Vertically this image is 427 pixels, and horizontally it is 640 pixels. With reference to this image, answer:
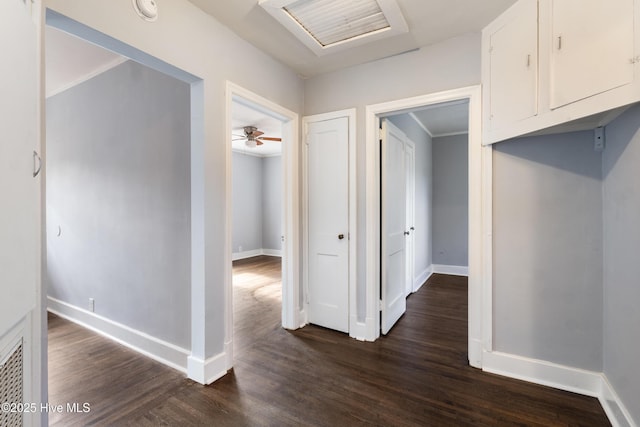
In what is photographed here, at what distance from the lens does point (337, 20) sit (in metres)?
2.04

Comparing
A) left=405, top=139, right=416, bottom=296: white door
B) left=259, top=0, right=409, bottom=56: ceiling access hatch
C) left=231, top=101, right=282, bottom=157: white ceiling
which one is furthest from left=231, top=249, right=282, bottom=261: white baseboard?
left=259, top=0, right=409, bottom=56: ceiling access hatch

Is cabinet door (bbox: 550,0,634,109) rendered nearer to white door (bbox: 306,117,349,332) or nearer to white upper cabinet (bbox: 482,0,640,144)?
white upper cabinet (bbox: 482,0,640,144)

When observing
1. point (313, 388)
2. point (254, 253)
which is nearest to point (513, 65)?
point (313, 388)

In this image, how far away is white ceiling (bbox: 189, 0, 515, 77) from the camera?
1.92m

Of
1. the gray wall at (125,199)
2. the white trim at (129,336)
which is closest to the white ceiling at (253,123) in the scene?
the gray wall at (125,199)

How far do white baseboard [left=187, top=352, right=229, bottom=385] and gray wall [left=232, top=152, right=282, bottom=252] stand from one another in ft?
16.5

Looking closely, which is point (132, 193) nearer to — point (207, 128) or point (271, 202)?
point (207, 128)

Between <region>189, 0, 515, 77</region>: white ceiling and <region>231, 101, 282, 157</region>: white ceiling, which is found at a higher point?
<region>231, 101, 282, 157</region>: white ceiling

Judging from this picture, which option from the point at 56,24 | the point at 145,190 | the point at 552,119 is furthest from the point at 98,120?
the point at 552,119

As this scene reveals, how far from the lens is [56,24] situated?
1397 mm

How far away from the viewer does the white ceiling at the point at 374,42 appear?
1921mm

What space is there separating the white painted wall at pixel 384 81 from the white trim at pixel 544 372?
3.63 feet

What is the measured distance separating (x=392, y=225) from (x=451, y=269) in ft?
10.2

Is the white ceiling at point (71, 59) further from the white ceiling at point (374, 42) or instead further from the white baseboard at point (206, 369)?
the white baseboard at point (206, 369)
